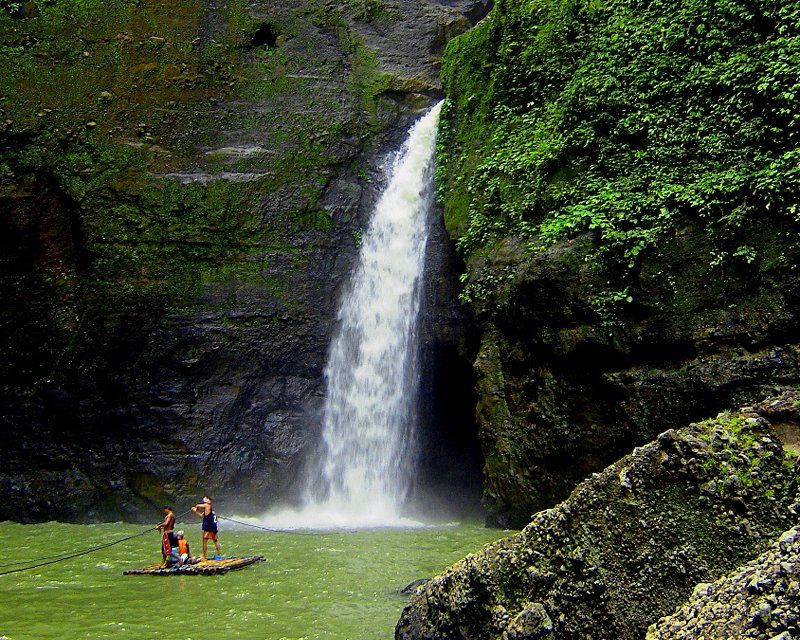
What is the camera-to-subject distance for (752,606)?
2.28 meters

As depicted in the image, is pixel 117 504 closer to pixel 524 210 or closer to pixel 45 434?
pixel 45 434

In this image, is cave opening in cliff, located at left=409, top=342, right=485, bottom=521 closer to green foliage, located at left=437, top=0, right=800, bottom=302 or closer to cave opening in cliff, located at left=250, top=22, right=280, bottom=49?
green foliage, located at left=437, top=0, right=800, bottom=302

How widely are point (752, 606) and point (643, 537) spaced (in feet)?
5.06

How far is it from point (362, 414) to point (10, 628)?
27.1 ft

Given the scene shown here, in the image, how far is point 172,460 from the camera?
1381 cm

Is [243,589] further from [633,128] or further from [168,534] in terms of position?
[633,128]

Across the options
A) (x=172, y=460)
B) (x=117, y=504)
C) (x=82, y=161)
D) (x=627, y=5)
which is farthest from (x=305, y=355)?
(x=627, y=5)

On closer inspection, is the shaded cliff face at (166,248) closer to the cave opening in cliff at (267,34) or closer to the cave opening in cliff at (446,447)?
the cave opening in cliff at (267,34)

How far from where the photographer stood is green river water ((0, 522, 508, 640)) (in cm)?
628

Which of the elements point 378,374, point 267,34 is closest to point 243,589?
point 378,374

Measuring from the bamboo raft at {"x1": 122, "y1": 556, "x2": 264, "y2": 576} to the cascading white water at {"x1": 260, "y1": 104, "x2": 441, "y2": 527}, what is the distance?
4077 millimetres

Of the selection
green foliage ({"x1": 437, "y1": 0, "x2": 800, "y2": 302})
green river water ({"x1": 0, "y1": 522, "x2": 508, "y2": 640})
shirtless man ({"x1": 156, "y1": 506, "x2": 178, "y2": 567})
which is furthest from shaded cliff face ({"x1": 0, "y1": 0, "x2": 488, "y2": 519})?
shirtless man ({"x1": 156, "y1": 506, "x2": 178, "y2": 567})

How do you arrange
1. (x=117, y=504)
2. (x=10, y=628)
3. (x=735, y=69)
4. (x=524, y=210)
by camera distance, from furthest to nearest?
1. (x=117, y=504)
2. (x=524, y=210)
3. (x=735, y=69)
4. (x=10, y=628)

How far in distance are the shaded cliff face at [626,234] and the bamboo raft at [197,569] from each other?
13.3 ft
